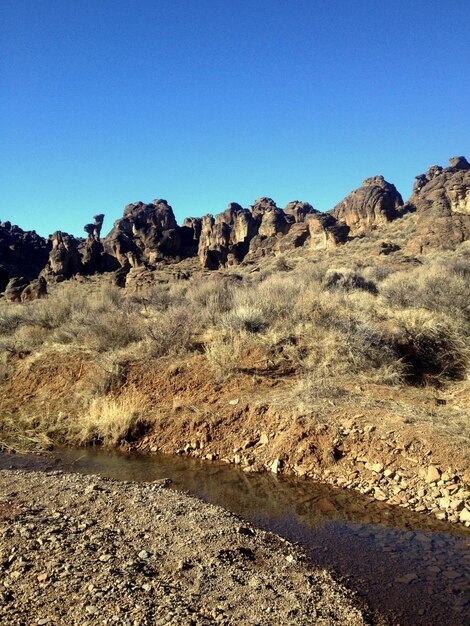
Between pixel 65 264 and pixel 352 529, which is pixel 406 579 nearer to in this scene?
pixel 352 529

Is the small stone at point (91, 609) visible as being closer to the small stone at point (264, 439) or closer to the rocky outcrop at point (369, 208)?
the small stone at point (264, 439)

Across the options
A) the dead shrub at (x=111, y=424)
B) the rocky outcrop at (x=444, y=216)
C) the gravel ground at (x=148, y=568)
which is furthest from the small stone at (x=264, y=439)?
the rocky outcrop at (x=444, y=216)

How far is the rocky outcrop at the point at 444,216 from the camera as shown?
32000 millimetres

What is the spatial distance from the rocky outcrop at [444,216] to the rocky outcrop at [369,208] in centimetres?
A: 425

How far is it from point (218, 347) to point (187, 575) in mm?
6595

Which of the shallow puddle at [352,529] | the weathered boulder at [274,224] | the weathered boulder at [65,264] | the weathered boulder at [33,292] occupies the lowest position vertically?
the shallow puddle at [352,529]

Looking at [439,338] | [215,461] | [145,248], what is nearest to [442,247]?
[439,338]

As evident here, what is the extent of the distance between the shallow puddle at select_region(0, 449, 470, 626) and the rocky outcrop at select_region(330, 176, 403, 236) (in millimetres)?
44865

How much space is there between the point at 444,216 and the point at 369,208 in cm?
1704

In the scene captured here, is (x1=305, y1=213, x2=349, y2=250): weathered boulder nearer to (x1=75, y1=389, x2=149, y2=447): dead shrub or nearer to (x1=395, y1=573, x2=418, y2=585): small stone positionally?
(x1=75, y1=389, x2=149, y2=447): dead shrub

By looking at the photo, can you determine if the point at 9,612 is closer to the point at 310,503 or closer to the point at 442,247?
the point at 310,503

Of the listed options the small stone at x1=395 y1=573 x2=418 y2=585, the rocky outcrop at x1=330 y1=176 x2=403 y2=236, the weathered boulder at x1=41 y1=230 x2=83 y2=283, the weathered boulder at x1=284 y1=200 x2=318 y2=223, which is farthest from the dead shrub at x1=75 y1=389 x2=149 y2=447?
the weathered boulder at x1=284 y1=200 x2=318 y2=223

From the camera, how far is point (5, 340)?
1348 centimetres

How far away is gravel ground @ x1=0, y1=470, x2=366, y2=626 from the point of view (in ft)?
11.1
